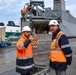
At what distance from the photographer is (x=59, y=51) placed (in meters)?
5.48

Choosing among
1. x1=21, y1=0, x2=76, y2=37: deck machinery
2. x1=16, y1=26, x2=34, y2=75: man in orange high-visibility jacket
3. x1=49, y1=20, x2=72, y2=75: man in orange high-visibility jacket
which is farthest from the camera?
x1=21, y1=0, x2=76, y2=37: deck machinery

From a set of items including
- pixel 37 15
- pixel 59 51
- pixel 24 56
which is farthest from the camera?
pixel 37 15

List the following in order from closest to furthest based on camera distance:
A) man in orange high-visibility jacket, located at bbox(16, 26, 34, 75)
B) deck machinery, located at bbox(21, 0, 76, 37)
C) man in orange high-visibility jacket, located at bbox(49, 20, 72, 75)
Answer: man in orange high-visibility jacket, located at bbox(49, 20, 72, 75) < man in orange high-visibility jacket, located at bbox(16, 26, 34, 75) < deck machinery, located at bbox(21, 0, 76, 37)

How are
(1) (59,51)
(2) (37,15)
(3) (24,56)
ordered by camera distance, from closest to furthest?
(1) (59,51) < (3) (24,56) < (2) (37,15)

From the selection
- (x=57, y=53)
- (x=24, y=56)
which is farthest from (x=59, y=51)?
(x=24, y=56)

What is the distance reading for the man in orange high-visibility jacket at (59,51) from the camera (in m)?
5.42

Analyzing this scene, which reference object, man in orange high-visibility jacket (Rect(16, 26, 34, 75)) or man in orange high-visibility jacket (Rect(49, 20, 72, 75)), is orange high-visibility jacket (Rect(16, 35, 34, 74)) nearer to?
man in orange high-visibility jacket (Rect(16, 26, 34, 75))

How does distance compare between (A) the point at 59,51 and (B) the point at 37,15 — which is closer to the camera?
(A) the point at 59,51

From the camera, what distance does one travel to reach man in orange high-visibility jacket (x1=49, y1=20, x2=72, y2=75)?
5.42 meters

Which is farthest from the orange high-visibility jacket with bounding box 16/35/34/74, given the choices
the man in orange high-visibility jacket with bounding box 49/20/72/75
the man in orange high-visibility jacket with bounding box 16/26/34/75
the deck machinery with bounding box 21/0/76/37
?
the deck machinery with bounding box 21/0/76/37

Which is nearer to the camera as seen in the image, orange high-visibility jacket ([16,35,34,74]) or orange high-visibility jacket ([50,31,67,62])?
orange high-visibility jacket ([50,31,67,62])

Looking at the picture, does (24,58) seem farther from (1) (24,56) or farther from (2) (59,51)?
(2) (59,51)

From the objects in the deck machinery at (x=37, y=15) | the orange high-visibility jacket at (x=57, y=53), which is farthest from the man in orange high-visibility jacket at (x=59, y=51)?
the deck machinery at (x=37, y=15)

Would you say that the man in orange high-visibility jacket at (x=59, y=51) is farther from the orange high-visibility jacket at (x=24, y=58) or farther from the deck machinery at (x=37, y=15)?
the deck machinery at (x=37, y=15)
